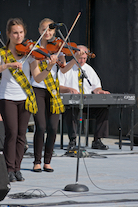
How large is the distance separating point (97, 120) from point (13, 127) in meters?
2.62

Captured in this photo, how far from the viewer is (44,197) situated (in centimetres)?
264

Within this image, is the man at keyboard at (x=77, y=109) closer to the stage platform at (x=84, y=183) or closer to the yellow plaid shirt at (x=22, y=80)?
the stage platform at (x=84, y=183)

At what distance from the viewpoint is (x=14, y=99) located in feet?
10.7

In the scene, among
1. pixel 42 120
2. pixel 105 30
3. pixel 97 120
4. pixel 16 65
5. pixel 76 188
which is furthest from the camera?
pixel 105 30

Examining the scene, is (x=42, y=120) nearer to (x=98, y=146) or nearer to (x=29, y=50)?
(x=29, y=50)

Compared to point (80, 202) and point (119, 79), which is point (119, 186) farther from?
point (119, 79)

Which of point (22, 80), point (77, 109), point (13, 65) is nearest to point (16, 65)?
point (13, 65)

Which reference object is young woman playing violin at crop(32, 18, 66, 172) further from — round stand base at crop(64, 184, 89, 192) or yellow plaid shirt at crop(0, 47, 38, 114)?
round stand base at crop(64, 184, 89, 192)

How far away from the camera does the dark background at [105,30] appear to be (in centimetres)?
722

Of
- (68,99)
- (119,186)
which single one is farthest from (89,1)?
(119,186)

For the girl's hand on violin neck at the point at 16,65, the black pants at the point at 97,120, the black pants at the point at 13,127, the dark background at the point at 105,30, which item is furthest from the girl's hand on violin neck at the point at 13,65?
the dark background at the point at 105,30

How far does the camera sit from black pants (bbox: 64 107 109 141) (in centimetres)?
544

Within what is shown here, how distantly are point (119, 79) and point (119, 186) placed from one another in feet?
14.7

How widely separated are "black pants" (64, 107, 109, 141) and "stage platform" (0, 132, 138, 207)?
1.64 ft
